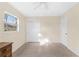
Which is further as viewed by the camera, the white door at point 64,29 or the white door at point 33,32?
the white door at point 64,29

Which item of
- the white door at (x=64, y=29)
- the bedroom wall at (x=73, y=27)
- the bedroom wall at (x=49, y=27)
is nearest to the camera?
the bedroom wall at (x=73, y=27)

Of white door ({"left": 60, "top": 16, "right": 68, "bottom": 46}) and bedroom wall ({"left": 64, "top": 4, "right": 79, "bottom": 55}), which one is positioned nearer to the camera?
bedroom wall ({"left": 64, "top": 4, "right": 79, "bottom": 55})

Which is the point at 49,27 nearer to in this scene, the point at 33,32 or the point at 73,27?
the point at 33,32

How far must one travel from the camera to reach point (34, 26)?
11.8 feet

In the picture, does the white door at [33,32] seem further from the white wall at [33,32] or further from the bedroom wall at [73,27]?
the bedroom wall at [73,27]

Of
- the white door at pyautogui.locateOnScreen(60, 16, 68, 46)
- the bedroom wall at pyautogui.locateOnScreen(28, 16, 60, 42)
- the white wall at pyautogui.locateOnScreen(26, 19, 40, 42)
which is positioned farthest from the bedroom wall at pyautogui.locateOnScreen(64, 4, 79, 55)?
the white wall at pyautogui.locateOnScreen(26, 19, 40, 42)

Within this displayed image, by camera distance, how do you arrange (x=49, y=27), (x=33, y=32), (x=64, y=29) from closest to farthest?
(x=33, y=32) → (x=49, y=27) → (x=64, y=29)

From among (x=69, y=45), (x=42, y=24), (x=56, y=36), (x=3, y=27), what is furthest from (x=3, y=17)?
(x=69, y=45)

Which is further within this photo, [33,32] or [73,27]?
[73,27]

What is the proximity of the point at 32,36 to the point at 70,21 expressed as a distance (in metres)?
1.42

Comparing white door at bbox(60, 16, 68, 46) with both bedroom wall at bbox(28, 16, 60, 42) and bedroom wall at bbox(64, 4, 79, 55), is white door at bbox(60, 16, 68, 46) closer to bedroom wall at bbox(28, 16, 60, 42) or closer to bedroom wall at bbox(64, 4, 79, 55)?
bedroom wall at bbox(64, 4, 79, 55)

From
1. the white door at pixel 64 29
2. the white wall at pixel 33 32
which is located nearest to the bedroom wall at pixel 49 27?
the white wall at pixel 33 32

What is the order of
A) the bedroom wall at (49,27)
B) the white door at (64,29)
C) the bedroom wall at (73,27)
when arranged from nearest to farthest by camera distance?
the bedroom wall at (73,27) → the bedroom wall at (49,27) → the white door at (64,29)

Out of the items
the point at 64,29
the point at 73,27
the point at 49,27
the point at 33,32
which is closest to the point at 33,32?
the point at 33,32
